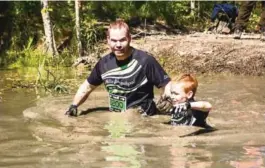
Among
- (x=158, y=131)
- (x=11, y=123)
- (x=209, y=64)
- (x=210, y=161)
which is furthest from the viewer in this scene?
(x=209, y=64)

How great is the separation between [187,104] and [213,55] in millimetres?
5158

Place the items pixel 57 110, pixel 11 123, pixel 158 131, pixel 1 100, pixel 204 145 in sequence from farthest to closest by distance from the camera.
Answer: pixel 1 100, pixel 57 110, pixel 11 123, pixel 158 131, pixel 204 145

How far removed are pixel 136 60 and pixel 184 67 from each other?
4.40 meters

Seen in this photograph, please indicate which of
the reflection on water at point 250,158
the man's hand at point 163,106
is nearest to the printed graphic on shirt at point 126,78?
the man's hand at point 163,106

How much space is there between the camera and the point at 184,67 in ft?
33.9

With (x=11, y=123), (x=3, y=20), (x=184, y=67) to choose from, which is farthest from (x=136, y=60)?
(x=3, y=20)

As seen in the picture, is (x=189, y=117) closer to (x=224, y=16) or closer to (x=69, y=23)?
(x=224, y=16)

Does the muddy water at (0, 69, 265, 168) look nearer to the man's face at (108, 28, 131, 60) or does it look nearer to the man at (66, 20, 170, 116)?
the man at (66, 20, 170, 116)

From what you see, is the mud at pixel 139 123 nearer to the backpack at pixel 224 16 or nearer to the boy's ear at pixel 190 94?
the boy's ear at pixel 190 94

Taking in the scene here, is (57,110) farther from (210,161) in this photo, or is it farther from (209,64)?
(209,64)

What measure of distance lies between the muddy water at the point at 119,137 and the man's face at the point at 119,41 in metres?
0.67

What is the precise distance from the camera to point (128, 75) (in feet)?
19.8

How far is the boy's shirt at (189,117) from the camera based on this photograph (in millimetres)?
5465

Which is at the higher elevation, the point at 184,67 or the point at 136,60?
the point at 136,60
